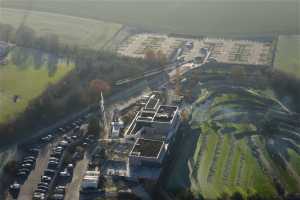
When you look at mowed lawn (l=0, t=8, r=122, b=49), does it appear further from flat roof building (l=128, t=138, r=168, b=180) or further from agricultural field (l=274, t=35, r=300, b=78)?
flat roof building (l=128, t=138, r=168, b=180)

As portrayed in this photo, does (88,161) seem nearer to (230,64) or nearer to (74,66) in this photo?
(74,66)

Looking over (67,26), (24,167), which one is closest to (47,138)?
(24,167)

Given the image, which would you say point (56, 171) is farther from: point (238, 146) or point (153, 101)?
point (238, 146)

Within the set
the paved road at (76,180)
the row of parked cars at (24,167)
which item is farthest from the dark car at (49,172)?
the paved road at (76,180)

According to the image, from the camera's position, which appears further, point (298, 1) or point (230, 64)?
point (298, 1)

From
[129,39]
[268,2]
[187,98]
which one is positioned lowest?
[187,98]

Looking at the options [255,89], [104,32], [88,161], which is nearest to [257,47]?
[255,89]

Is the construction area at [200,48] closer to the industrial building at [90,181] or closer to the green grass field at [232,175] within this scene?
the green grass field at [232,175]
